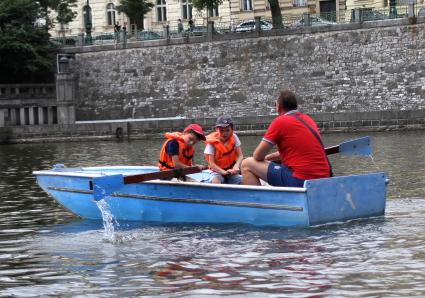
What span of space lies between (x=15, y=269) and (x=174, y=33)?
40216 mm

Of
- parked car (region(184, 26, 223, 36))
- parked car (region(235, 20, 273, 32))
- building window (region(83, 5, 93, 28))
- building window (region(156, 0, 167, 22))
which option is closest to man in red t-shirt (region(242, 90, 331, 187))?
parked car (region(235, 20, 273, 32))

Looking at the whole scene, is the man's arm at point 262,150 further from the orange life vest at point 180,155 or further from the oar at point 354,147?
the oar at point 354,147

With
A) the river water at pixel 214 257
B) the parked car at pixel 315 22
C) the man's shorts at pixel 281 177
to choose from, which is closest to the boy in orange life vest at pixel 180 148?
the river water at pixel 214 257

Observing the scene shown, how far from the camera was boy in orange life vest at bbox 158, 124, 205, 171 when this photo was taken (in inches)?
641

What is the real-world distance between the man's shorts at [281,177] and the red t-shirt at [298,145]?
70mm

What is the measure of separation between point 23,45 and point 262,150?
3820 cm

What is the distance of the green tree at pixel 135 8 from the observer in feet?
202

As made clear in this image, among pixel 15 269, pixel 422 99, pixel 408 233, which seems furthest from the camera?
pixel 422 99

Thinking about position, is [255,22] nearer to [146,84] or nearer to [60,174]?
[146,84]

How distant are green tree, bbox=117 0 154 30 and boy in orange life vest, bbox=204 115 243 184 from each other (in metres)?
46.0

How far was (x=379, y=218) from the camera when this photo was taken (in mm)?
15430

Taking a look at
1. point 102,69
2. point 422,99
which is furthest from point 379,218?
point 102,69

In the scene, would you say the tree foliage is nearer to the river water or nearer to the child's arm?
the river water

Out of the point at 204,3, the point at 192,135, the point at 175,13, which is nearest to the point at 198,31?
the point at 204,3
